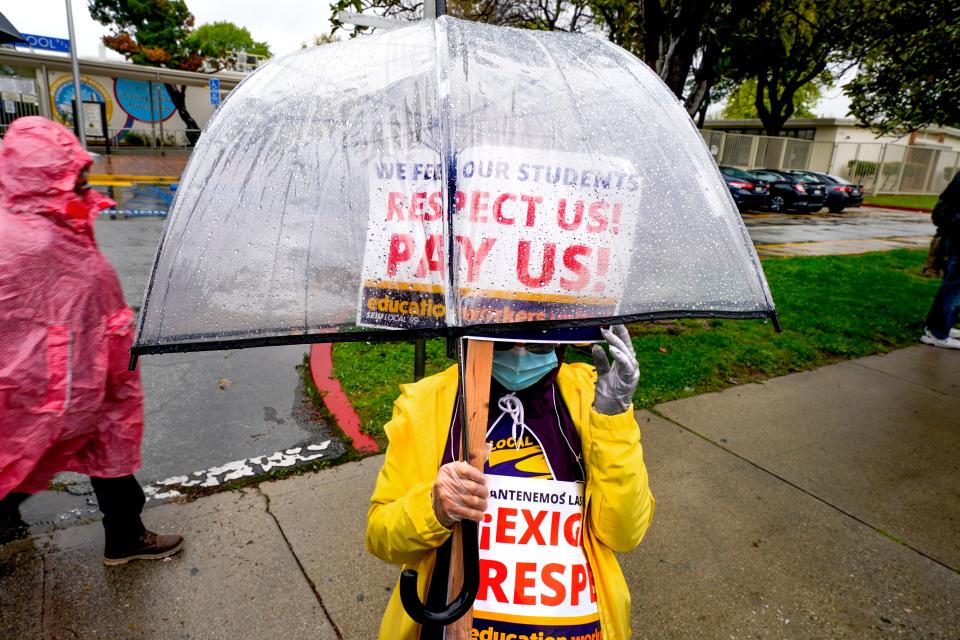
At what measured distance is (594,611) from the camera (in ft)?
5.13

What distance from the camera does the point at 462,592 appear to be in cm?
128

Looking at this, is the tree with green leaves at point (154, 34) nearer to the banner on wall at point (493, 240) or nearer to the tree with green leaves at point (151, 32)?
the tree with green leaves at point (151, 32)

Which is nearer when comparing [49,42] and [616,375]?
[616,375]

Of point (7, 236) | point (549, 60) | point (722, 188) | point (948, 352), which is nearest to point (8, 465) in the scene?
point (7, 236)

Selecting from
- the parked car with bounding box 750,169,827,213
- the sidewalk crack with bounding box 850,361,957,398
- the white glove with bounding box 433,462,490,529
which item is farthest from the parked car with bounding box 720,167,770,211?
the white glove with bounding box 433,462,490,529

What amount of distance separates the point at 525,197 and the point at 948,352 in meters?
7.03

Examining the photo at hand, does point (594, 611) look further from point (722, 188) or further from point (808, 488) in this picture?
point (808, 488)

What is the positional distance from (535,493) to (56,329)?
1754 mm

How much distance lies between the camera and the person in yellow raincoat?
1.51 metres

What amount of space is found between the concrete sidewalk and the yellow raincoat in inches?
44.0

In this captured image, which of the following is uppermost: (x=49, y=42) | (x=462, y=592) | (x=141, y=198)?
(x=49, y=42)

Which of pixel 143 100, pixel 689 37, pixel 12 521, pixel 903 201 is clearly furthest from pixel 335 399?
pixel 903 201

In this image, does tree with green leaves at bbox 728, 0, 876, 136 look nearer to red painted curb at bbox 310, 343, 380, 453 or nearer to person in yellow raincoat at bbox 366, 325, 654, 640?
red painted curb at bbox 310, 343, 380, 453

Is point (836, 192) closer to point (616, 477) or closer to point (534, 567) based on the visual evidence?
point (616, 477)
